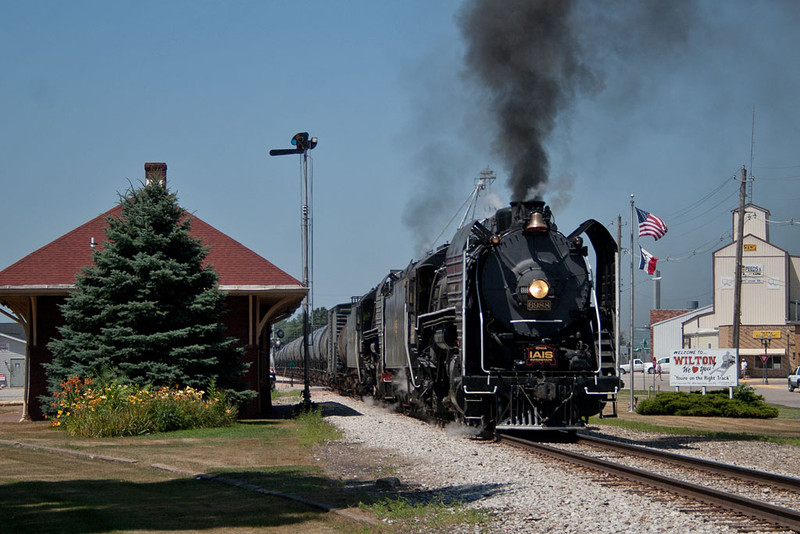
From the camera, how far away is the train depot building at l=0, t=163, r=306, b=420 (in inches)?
900

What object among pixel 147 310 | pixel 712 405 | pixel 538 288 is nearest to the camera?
pixel 538 288

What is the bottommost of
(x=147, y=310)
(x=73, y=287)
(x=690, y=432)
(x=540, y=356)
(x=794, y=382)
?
(x=794, y=382)

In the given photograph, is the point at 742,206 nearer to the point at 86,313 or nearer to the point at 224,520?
the point at 86,313

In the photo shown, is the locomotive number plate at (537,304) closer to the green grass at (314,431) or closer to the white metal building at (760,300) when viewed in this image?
the green grass at (314,431)

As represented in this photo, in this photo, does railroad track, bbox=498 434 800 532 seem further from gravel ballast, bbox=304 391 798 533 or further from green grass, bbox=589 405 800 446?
green grass, bbox=589 405 800 446

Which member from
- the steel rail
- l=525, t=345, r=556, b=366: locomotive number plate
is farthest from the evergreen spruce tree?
the steel rail

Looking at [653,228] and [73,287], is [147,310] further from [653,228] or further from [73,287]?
[653,228]

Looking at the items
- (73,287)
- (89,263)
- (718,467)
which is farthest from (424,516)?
(89,263)

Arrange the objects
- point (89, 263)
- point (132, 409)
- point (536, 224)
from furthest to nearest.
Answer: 1. point (89, 263)
2. point (132, 409)
3. point (536, 224)

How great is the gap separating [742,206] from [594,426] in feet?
47.5

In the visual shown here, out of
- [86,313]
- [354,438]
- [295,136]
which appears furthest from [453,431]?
[295,136]

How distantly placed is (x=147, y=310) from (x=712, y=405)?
16.2 meters

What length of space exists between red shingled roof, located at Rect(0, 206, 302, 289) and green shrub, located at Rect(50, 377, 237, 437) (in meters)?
3.96

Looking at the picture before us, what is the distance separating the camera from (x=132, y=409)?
58.7 ft
